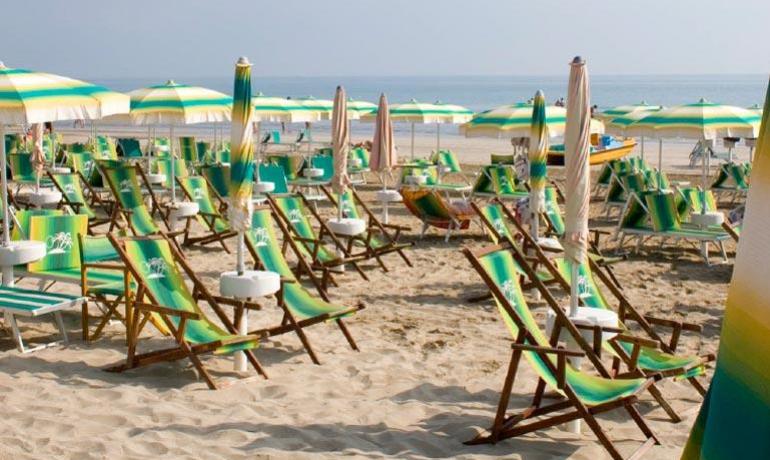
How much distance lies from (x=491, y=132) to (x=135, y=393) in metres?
6.58

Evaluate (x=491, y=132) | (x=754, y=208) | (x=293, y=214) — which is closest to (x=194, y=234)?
(x=293, y=214)

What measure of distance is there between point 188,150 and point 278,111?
4085 mm

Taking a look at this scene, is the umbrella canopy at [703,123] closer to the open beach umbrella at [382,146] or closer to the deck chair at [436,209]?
the deck chair at [436,209]

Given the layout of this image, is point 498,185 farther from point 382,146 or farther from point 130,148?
point 130,148

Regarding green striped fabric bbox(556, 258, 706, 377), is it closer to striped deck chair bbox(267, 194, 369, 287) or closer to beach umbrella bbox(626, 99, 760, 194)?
striped deck chair bbox(267, 194, 369, 287)

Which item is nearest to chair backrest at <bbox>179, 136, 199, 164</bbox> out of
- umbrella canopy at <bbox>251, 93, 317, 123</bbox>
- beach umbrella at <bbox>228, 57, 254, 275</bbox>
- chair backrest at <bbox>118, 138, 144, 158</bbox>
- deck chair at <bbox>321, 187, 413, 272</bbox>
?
chair backrest at <bbox>118, 138, 144, 158</bbox>

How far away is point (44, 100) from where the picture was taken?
19.6ft

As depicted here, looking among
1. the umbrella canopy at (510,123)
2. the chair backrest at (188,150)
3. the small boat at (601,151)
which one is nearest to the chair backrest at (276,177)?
the umbrella canopy at (510,123)

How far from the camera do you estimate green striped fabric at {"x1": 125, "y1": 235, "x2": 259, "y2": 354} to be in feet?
17.8

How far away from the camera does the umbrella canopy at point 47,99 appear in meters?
5.77

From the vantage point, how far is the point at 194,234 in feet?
35.6

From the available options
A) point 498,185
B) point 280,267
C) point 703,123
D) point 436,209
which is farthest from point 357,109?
point 280,267

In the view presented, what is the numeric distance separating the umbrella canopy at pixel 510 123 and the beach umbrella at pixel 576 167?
5.85 metres

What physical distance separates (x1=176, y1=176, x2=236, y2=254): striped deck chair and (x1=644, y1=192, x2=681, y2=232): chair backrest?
4.15 metres
